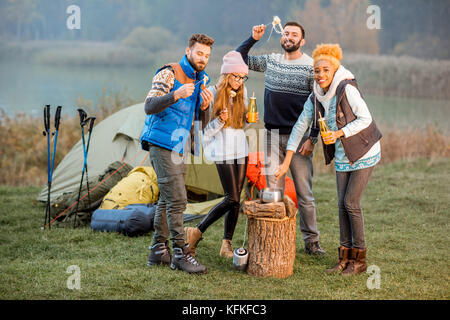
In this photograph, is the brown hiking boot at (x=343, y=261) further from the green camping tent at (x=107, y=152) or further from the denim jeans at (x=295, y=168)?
the green camping tent at (x=107, y=152)

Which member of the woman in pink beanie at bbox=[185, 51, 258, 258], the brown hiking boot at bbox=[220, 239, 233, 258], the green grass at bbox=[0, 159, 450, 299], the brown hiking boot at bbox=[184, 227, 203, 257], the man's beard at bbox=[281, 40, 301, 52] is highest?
the man's beard at bbox=[281, 40, 301, 52]

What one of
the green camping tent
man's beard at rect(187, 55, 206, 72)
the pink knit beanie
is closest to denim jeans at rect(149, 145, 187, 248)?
man's beard at rect(187, 55, 206, 72)

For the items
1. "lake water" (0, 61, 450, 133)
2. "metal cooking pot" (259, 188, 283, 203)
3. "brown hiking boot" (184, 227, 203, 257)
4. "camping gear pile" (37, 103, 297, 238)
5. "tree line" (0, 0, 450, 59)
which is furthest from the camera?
"tree line" (0, 0, 450, 59)

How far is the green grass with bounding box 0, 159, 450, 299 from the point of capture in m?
3.61

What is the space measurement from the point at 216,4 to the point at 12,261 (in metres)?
20.6

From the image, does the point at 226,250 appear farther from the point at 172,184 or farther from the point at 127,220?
the point at 127,220

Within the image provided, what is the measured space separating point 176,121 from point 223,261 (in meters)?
1.22

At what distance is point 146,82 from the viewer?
69.2 feet

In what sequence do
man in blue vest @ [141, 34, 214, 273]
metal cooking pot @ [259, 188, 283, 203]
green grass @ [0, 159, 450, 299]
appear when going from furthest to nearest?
metal cooking pot @ [259, 188, 283, 203] < man in blue vest @ [141, 34, 214, 273] < green grass @ [0, 159, 450, 299]

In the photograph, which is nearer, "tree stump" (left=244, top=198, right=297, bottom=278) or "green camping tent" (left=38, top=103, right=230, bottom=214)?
"tree stump" (left=244, top=198, right=297, bottom=278)

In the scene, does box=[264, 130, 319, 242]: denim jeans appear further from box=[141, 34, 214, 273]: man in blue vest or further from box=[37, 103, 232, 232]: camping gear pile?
box=[37, 103, 232, 232]: camping gear pile

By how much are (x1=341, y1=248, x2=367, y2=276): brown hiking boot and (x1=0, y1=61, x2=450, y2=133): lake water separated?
11.4m
